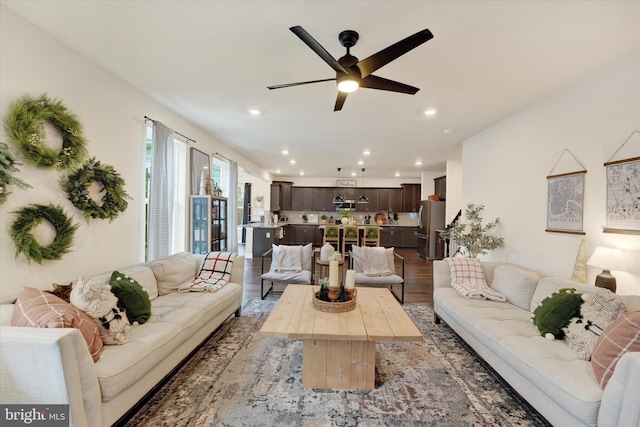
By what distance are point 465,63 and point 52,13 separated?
3.16 metres

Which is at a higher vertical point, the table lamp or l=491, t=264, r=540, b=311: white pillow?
the table lamp

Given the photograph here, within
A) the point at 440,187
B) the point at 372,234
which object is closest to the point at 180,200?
the point at 372,234

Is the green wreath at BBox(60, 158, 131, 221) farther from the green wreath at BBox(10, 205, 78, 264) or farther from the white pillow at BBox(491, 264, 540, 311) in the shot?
the white pillow at BBox(491, 264, 540, 311)

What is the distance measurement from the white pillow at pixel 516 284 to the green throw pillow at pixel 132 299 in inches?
136

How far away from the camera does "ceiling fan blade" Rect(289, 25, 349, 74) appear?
63.7 inches

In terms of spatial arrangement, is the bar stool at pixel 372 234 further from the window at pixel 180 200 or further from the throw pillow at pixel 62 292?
the throw pillow at pixel 62 292

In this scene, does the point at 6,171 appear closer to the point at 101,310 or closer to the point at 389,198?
the point at 101,310

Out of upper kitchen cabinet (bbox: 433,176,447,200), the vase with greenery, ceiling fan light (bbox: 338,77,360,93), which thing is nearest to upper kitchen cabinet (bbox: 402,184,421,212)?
upper kitchen cabinet (bbox: 433,176,447,200)

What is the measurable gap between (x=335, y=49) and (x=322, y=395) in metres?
2.72

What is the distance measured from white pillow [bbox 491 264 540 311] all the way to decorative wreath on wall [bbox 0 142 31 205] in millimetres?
4280

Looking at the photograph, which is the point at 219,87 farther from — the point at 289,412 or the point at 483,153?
the point at 483,153

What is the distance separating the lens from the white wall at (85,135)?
6.30ft

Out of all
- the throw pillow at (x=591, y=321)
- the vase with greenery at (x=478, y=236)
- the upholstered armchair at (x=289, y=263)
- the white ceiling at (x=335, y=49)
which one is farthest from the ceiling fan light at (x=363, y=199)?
the throw pillow at (x=591, y=321)

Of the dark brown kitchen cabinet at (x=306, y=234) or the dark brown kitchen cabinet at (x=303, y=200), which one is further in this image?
the dark brown kitchen cabinet at (x=303, y=200)
